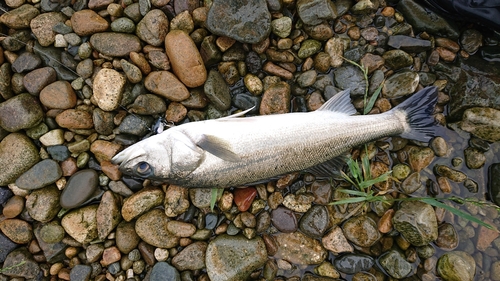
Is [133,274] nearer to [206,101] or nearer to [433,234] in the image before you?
[206,101]

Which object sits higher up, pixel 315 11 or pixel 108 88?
pixel 315 11

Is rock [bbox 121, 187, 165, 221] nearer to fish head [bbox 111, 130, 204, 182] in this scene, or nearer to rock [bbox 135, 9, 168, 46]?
fish head [bbox 111, 130, 204, 182]

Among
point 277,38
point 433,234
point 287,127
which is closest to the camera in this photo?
point 287,127

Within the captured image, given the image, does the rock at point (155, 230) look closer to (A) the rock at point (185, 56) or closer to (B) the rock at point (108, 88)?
(B) the rock at point (108, 88)

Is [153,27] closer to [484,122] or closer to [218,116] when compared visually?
[218,116]

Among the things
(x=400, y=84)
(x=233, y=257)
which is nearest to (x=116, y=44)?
(x=233, y=257)

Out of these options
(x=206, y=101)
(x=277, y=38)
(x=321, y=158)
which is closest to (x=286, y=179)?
(x=321, y=158)
